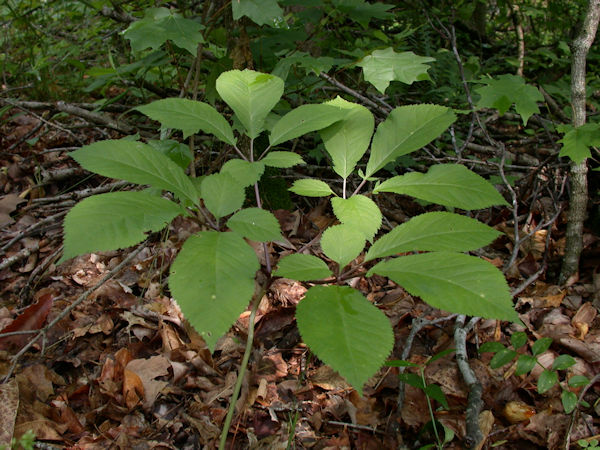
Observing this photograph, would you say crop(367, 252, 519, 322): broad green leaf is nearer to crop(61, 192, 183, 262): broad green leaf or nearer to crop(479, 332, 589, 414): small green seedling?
crop(61, 192, 183, 262): broad green leaf

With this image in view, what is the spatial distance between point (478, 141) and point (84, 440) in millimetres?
2555

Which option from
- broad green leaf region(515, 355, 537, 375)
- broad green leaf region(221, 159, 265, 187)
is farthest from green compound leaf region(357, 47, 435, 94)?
broad green leaf region(515, 355, 537, 375)

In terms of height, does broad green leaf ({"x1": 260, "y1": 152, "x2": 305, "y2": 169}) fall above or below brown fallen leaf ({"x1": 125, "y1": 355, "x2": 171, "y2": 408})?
above

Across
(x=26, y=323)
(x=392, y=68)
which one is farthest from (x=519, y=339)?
(x=26, y=323)

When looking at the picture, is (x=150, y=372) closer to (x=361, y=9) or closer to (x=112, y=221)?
(x=112, y=221)

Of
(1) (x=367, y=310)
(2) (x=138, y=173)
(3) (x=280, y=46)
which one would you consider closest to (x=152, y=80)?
(3) (x=280, y=46)

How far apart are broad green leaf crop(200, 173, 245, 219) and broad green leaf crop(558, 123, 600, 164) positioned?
4.10 ft

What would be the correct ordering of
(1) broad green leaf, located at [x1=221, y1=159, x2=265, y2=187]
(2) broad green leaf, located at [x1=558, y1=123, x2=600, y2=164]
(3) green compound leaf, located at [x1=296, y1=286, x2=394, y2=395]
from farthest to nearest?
(2) broad green leaf, located at [x1=558, y1=123, x2=600, y2=164] < (1) broad green leaf, located at [x1=221, y1=159, x2=265, y2=187] < (3) green compound leaf, located at [x1=296, y1=286, x2=394, y2=395]

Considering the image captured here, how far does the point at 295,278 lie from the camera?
34.6 inches

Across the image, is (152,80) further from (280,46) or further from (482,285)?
(482,285)

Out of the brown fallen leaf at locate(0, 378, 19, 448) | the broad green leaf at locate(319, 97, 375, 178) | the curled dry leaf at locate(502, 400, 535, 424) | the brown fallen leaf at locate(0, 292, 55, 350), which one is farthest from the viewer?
the brown fallen leaf at locate(0, 292, 55, 350)

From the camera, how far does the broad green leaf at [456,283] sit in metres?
0.76

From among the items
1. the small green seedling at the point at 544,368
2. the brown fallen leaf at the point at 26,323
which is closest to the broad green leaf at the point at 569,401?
the small green seedling at the point at 544,368

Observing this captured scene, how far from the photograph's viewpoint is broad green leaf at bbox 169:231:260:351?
2.30ft
